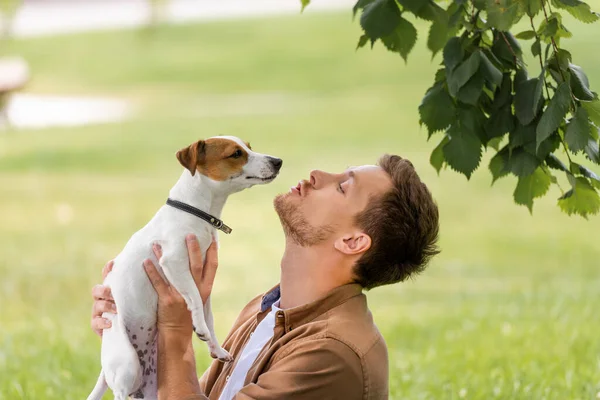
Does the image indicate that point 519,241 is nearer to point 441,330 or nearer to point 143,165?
point 441,330

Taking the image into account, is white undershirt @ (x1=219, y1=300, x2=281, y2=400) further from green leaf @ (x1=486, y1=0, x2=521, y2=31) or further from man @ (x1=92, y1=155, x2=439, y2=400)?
green leaf @ (x1=486, y1=0, x2=521, y2=31)

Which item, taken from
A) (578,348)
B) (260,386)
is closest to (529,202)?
(260,386)

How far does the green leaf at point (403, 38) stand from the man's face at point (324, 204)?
Result: 1.38 ft

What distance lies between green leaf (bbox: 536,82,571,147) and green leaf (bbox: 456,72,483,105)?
0.19 meters

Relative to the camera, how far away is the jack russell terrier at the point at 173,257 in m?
2.61

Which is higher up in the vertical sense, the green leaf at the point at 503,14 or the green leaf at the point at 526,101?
the green leaf at the point at 503,14

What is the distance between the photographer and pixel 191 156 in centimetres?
269

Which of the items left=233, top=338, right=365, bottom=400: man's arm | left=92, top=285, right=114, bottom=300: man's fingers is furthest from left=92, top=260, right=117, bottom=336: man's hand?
left=233, top=338, right=365, bottom=400: man's arm

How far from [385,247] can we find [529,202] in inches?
18.1

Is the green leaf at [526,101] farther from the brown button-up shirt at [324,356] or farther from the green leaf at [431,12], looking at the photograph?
the brown button-up shirt at [324,356]

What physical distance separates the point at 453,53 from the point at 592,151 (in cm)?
46

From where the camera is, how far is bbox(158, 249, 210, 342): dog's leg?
2605 mm

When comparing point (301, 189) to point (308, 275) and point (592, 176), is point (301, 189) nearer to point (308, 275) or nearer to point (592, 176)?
point (308, 275)

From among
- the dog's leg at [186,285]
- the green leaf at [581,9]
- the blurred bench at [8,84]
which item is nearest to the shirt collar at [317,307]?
the dog's leg at [186,285]
